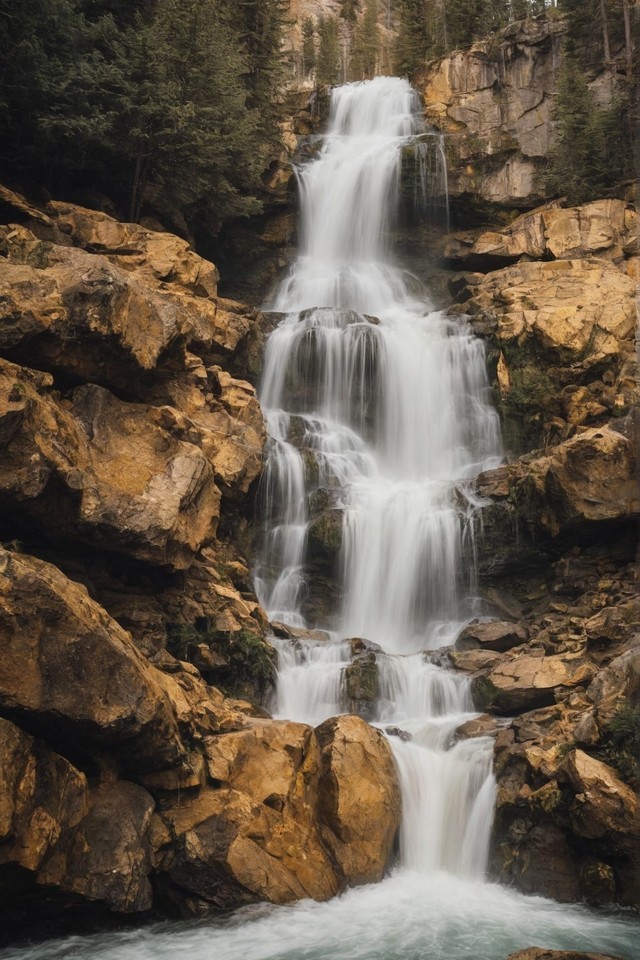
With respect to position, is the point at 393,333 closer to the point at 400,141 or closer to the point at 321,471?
the point at 321,471

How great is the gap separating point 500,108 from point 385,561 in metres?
22.7

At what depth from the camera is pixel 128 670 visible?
11.1 meters

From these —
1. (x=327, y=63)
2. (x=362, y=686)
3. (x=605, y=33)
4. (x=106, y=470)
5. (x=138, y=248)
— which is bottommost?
(x=362, y=686)

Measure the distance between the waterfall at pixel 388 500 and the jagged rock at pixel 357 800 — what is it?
688mm

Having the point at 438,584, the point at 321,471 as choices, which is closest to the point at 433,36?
the point at 321,471

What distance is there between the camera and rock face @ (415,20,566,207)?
32531 mm

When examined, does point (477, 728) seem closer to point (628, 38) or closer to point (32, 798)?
point (32, 798)

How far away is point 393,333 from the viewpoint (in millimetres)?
25453

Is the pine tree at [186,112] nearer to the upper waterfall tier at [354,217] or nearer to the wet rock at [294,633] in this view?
the upper waterfall tier at [354,217]

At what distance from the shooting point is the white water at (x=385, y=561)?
10.8 metres

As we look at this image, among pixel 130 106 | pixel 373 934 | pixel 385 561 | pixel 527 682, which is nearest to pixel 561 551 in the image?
pixel 385 561

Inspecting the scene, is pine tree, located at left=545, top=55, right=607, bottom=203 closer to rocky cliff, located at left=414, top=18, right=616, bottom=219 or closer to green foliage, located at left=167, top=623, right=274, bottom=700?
rocky cliff, located at left=414, top=18, right=616, bottom=219

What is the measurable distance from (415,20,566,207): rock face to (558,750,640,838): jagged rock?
25.4m

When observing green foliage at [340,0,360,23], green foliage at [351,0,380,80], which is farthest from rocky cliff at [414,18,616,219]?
green foliage at [340,0,360,23]
